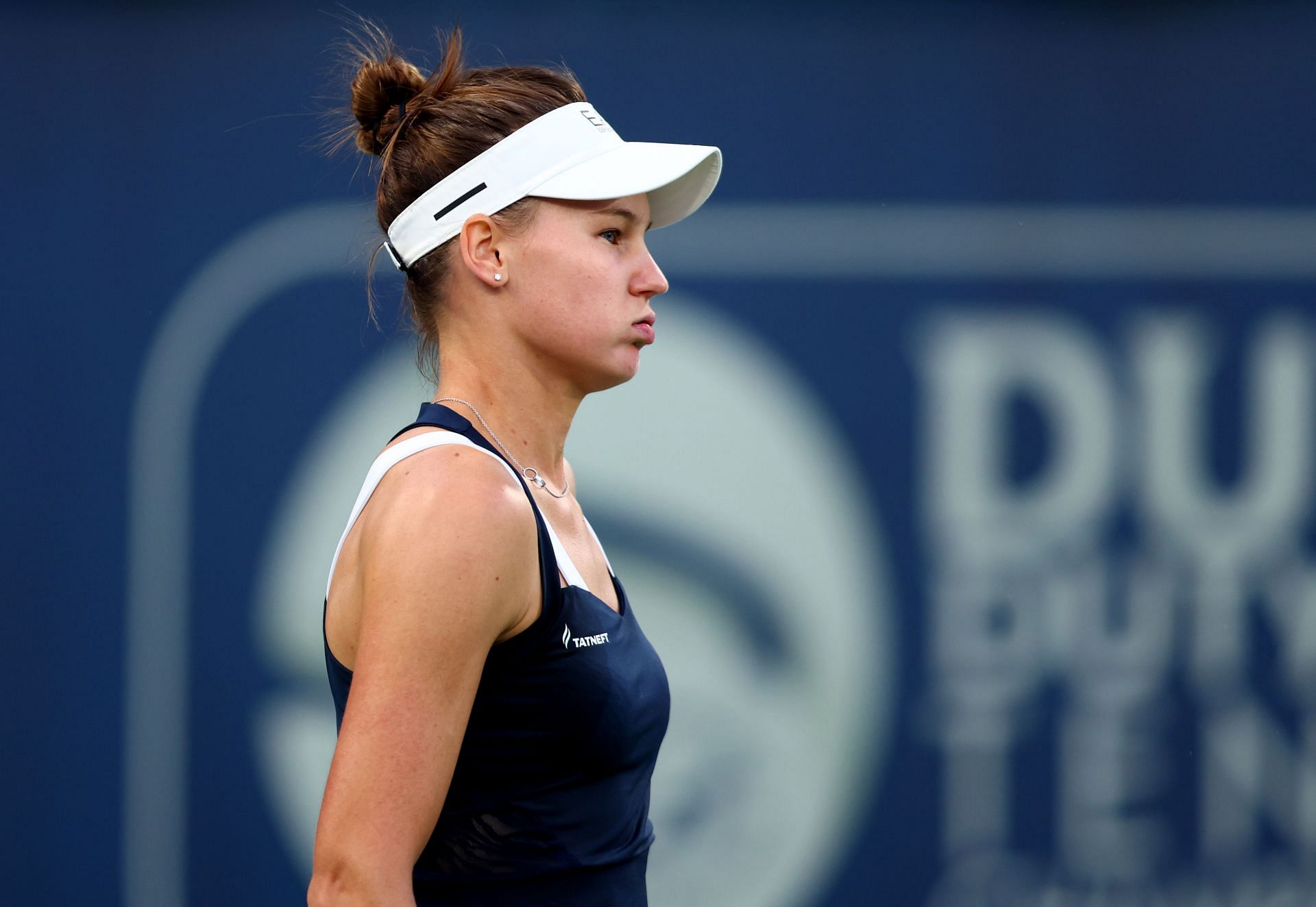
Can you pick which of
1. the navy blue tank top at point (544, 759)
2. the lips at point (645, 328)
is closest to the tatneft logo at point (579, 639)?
the navy blue tank top at point (544, 759)

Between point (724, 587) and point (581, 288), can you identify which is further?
point (724, 587)

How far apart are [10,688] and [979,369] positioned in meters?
1.98

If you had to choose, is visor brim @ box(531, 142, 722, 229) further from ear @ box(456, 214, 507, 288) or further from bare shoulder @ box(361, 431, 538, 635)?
bare shoulder @ box(361, 431, 538, 635)

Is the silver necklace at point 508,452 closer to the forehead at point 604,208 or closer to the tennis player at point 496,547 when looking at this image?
the tennis player at point 496,547

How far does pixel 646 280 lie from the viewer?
126cm

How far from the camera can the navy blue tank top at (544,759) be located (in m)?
1.06

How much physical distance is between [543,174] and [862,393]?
136cm

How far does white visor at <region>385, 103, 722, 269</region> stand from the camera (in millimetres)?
1229

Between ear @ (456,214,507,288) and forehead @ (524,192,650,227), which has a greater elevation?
forehead @ (524,192,650,227)

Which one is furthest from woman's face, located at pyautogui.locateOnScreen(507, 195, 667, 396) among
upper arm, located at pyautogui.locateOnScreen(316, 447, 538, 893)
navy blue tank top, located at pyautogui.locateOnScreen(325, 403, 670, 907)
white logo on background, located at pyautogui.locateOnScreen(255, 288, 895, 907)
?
white logo on background, located at pyautogui.locateOnScreen(255, 288, 895, 907)

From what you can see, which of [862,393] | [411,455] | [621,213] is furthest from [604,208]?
[862,393]

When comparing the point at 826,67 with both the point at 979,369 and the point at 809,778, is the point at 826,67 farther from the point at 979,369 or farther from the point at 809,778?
the point at 809,778

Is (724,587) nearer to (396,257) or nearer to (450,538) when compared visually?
(396,257)

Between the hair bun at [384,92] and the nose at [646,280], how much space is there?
0.32 meters
